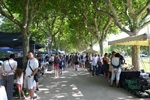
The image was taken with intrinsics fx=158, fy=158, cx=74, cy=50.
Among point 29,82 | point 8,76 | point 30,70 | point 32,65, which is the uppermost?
point 32,65

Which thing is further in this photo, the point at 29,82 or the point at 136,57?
the point at 136,57

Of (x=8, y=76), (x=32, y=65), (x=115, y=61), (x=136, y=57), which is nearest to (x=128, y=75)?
(x=115, y=61)

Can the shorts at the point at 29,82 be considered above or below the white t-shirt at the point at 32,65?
below

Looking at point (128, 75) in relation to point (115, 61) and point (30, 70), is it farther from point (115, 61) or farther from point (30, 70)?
point (30, 70)

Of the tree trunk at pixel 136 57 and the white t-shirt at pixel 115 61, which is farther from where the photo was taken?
the tree trunk at pixel 136 57

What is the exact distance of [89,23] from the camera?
1977 centimetres

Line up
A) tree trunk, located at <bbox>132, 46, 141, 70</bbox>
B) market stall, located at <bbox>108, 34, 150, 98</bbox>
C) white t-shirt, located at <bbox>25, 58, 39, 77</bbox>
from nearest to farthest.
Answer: white t-shirt, located at <bbox>25, 58, 39, 77</bbox>, market stall, located at <bbox>108, 34, 150, 98</bbox>, tree trunk, located at <bbox>132, 46, 141, 70</bbox>

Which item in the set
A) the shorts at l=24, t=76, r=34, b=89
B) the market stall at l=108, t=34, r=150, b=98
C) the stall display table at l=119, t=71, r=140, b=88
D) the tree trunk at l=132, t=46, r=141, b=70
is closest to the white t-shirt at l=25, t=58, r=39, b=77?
the shorts at l=24, t=76, r=34, b=89

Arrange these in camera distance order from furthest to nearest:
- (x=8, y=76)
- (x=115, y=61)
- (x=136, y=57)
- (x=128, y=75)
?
(x=136, y=57), (x=115, y=61), (x=128, y=75), (x=8, y=76)

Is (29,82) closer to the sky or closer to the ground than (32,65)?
closer to the ground

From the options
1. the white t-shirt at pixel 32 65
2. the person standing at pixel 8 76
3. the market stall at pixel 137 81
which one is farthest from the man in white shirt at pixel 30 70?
the market stall at pixel 137 81

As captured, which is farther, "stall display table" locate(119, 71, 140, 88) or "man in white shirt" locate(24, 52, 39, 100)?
"stall display table" locate(119, 71, 140, 88)

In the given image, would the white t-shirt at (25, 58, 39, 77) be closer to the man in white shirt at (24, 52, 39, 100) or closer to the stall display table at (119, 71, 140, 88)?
the man in white shirt at (24, 52, 39, 100)

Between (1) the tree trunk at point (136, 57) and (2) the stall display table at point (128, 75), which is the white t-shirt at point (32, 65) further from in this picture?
(1) the tree trunk at point (136, 57)
